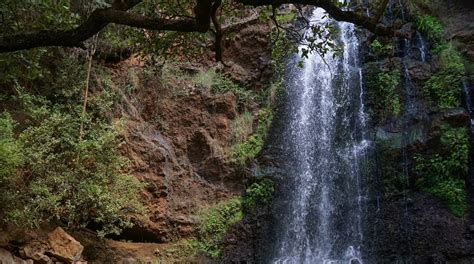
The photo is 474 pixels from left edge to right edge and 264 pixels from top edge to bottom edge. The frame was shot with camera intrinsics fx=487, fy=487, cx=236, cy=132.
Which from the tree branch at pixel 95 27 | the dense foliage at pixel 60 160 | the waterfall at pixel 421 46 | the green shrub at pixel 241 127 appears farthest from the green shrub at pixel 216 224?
the tree branch at pixel 95 27

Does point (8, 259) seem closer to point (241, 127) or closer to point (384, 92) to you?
point (241, 127)

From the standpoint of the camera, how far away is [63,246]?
26.1 ft

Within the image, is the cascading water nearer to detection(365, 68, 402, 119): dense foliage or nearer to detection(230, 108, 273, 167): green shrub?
detection(365, 68, 402, 119): dense foliage

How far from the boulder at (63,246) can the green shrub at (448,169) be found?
23.9ft

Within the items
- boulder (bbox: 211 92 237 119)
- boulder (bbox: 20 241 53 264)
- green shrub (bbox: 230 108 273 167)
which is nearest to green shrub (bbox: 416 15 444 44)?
green shrub (bbox: 230 108 273 167)

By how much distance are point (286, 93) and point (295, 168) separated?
8.81 ft

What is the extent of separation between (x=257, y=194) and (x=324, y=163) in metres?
1.84

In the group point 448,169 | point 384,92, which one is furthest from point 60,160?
point 384,92

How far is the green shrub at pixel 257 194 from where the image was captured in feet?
37.6

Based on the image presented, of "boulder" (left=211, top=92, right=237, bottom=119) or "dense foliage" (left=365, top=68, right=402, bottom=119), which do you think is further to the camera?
"boulder" (left=211, top=92, right=237, bottom=119)

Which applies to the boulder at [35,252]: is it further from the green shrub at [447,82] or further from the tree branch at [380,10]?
the green shrub at [447,82]

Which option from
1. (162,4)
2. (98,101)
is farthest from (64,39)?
(98,101)

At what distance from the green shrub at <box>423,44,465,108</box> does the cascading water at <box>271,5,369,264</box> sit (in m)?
1.75

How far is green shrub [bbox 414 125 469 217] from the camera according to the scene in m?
10.4
